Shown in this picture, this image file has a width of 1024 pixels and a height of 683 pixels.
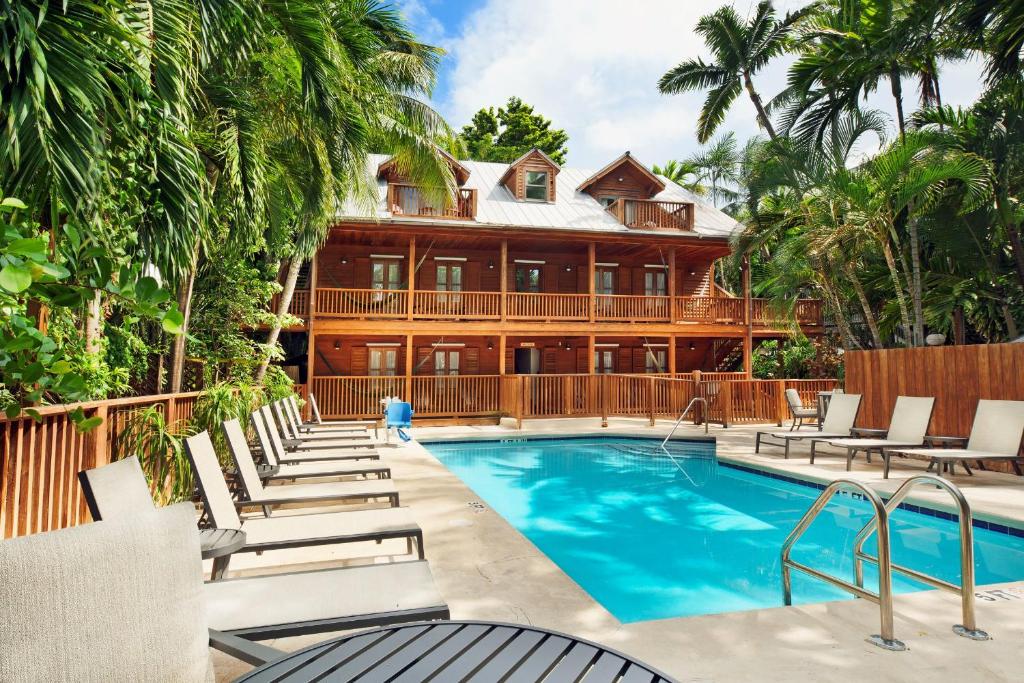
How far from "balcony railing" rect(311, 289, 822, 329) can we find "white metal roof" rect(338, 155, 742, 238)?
226 cm

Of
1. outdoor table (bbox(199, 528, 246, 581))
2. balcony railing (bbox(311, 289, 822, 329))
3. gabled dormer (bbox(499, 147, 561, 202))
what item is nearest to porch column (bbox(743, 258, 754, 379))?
balcony railing (bbox(311, 289, 822, 329))

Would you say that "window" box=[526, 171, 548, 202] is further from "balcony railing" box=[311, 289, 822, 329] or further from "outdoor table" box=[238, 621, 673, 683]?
"outdoor table" box=[238, 621, 673, 683]

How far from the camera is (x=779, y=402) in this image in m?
15.8

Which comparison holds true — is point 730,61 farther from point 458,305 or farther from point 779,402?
point 458,305

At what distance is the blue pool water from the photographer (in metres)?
4.96

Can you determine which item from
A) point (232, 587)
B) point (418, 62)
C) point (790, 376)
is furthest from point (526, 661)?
point (790, 376)

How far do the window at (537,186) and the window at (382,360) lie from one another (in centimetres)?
742

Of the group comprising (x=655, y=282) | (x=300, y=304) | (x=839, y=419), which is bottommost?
(x=839, y=419)

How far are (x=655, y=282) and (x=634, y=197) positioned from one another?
332 cm

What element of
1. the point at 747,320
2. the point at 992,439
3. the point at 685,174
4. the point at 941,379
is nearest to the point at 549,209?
the point at 747,320

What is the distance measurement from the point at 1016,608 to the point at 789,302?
1534cm

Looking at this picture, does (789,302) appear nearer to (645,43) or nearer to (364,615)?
(645,43)

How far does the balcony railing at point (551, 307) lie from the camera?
56.3 feet

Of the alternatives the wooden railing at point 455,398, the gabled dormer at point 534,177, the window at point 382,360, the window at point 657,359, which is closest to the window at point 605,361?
the window at point 657,359
